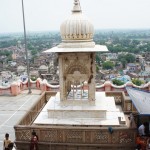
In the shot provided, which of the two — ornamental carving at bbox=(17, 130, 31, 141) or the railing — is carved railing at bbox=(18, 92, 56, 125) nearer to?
ornamental carving at bbox=(17, 130, 31, 141)

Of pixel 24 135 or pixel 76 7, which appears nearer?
pixel 24 135

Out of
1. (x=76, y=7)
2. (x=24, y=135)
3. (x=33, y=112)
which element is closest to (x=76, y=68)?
(x=76, y=7)

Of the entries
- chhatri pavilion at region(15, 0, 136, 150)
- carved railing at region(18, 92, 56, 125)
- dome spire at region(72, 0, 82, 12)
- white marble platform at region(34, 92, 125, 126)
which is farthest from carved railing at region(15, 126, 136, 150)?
dome spire at region(72, 0, 82, 12)

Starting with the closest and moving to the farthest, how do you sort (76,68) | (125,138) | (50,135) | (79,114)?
(125,138), (50,135), (79,114), (76,68)

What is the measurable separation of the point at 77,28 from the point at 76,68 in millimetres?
1624

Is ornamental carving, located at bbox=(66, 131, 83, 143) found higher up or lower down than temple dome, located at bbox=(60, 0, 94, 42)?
lower down

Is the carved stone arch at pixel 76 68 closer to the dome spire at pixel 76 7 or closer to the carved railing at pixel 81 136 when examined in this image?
the dome spire at pixel 76 7

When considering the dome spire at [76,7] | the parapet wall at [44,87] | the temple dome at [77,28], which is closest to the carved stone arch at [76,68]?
the temple dome at [77,28]

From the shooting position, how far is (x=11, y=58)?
15162cm

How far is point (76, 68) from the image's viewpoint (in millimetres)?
12305

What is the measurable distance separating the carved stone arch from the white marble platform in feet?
4.13

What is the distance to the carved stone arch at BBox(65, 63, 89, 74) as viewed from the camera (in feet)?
40.2

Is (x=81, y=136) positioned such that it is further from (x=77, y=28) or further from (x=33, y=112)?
(x=77, y=28)

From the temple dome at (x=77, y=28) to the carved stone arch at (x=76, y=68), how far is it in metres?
1.06
